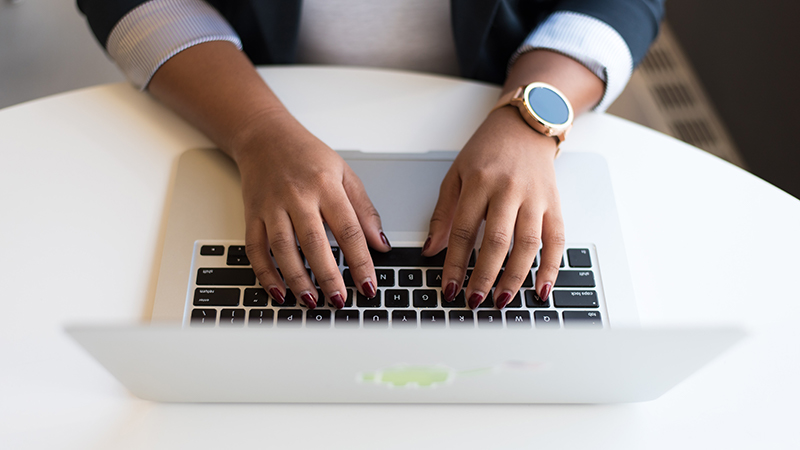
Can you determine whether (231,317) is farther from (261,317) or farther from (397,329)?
(397,329)

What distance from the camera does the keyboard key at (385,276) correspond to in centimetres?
54

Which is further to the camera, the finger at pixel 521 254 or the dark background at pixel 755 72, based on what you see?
the dark background at pixel 755 72

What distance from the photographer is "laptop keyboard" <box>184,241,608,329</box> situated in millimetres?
520

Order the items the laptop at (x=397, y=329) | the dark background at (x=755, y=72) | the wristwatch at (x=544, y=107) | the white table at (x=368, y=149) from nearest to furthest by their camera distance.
A: the laptop at (x=397, y=329), the white table at (x=368, y=149), the wristwatch at (x=544, y=107), the dark background at (x=755, y=72)

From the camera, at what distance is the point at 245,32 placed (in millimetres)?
777

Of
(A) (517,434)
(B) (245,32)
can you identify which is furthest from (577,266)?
(B) (245,32)

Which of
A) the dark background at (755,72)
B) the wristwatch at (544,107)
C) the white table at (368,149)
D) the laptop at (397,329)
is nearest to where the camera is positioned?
the laptop at (397,329)

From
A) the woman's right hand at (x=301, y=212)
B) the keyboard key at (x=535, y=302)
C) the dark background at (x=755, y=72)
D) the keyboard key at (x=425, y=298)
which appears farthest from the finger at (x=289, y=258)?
the dark background at (x=755, y=72)

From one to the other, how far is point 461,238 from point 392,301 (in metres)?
0.10

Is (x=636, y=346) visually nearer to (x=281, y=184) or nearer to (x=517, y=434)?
(x=517, y=434)

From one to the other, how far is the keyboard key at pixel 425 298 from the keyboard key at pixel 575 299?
12 centimetres

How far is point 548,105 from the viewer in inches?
25.4

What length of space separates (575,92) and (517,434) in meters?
0.43

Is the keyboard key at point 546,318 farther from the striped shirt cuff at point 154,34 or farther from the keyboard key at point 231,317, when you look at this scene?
the striped shirt cuff at point 154,34
